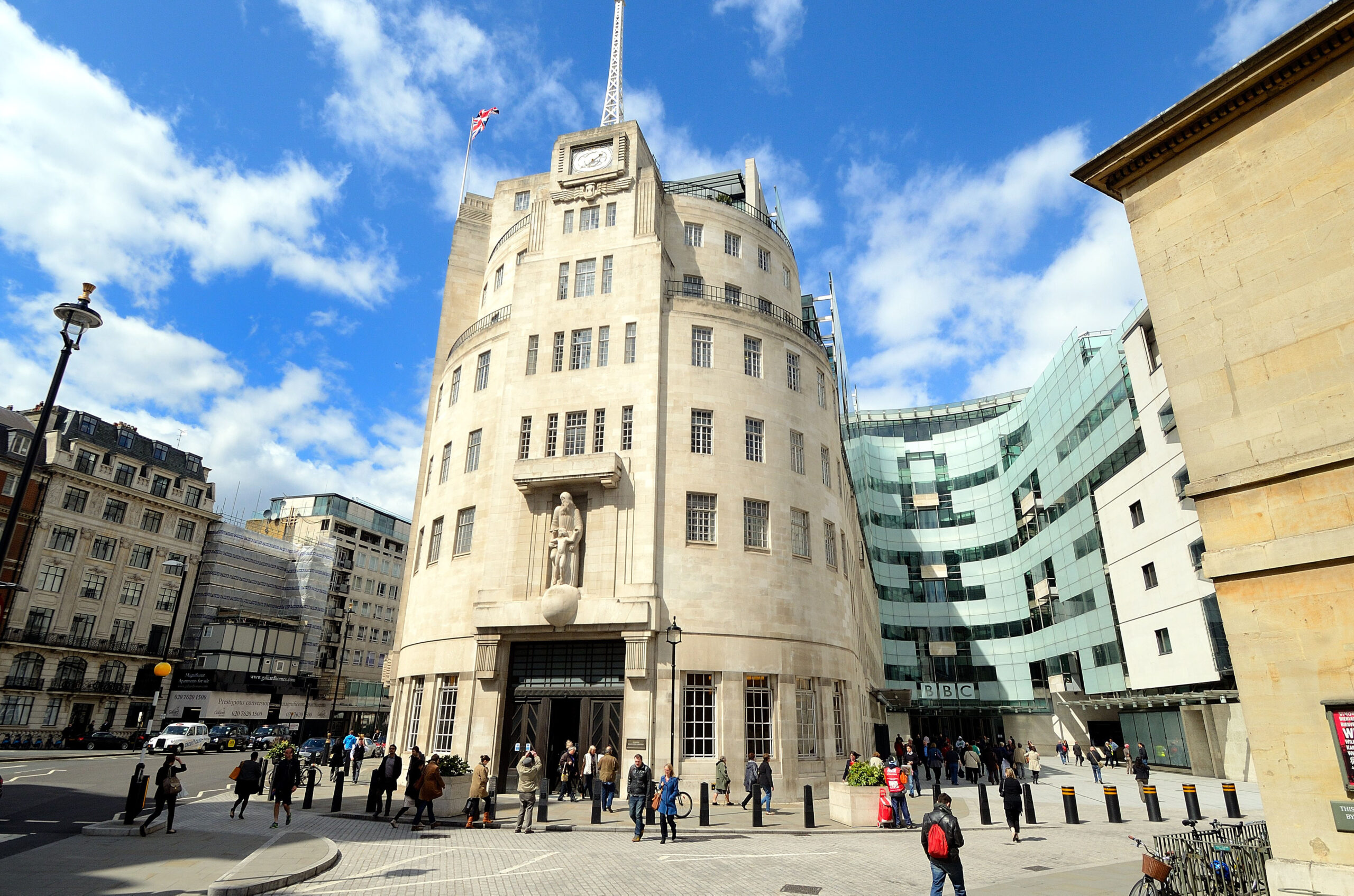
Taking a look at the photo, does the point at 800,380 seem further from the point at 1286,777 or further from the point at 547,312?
the point at 1286,777

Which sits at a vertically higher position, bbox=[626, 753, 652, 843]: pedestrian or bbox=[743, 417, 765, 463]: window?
bbox=[743, 417, 765, 463]: window

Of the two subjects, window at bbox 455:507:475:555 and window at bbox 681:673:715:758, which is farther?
window at bbox 455:507:475:555

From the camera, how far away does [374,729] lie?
83250 millimetres

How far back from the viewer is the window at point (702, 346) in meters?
31.9

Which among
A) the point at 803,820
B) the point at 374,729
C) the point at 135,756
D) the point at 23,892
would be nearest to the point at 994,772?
the point at 803,820

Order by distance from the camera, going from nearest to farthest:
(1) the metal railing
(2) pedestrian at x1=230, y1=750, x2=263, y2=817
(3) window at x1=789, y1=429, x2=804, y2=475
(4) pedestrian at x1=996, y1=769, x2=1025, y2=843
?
1. (4) pedestrian at x1=996, y1=769, x2=1025, y2=843
2. (2) pedestrian at x1=230, y1=750, x2=263, y2=817
3. (3) window at x1=789, y1=429, x2=804, y2=475
4. (1) the metal railing

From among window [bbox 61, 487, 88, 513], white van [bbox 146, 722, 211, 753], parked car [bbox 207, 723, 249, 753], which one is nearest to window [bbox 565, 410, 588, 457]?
white van [bbox 146, 722, 211, 753]

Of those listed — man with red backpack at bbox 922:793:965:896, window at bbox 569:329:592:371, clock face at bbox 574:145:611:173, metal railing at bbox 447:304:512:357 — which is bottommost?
man with red backpack at bbox 922:793:965:896

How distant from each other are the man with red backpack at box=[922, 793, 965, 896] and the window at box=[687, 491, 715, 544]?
18.8 meters

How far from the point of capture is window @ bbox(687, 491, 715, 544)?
29109 millimetres

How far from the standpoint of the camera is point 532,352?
32812 millimetres

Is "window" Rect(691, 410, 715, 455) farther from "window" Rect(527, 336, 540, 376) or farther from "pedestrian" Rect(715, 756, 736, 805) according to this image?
"pedestrian" Rect(715, 756, 736, 805)

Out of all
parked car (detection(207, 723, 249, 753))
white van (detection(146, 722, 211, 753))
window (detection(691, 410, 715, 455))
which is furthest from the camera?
parked car (detection(207, 723, 249, 753))

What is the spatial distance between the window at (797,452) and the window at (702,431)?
3.74 metres
